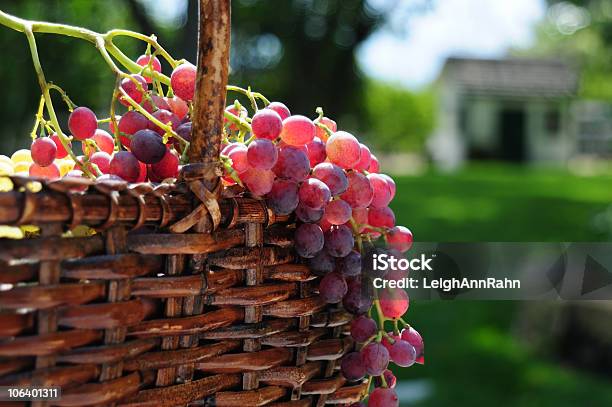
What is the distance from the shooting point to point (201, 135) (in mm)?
599

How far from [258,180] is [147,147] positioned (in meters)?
0.10

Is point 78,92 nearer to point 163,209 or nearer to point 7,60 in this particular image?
point 7,60

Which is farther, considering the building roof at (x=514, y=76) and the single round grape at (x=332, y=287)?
the building roof at (x=514, y=76)

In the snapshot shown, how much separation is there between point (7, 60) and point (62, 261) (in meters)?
10.6

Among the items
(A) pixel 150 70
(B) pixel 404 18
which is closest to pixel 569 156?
(B) pixel 404 18

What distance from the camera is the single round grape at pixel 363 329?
720 millimetres

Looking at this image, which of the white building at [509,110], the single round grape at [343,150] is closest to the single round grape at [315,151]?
the single round grape at [343,150]

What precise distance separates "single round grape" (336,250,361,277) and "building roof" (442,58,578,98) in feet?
68.1

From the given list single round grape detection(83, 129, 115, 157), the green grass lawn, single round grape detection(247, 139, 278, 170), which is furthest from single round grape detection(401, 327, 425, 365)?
the green grass lawn

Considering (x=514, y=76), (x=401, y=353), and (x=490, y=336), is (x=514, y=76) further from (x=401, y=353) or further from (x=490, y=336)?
(x=401, y=353)

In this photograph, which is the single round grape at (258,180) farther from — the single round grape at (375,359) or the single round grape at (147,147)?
the single round grape at (375,359)

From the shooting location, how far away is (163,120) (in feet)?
2.25

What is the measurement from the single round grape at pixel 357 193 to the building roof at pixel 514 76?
20754mm

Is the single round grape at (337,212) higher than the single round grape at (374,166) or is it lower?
lower
